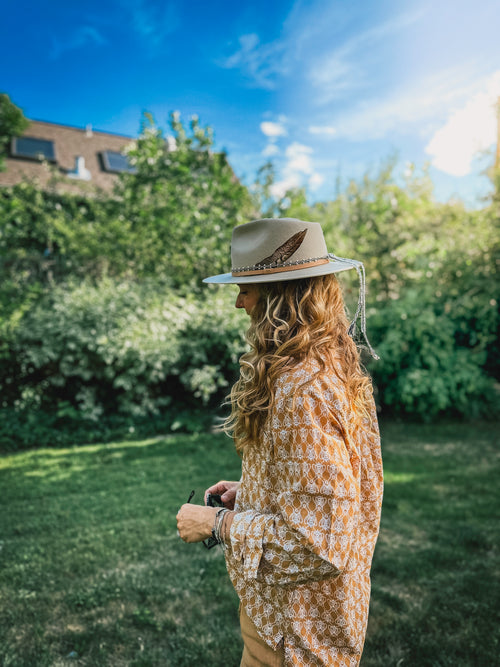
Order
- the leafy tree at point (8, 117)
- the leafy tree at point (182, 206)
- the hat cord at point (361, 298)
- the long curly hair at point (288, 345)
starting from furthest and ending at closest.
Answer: the leafy tree at point (8, 117) < the leafy tree at point (182, 206) < the hat cord at point (361, 298) < the long curly hair at point (288, 345)

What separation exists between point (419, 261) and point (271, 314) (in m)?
8.46

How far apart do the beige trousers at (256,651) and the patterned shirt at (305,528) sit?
6cm

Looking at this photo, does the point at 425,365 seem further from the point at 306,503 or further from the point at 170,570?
the point at 306,503

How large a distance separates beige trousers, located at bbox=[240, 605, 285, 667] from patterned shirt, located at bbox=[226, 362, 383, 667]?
0.19 ft

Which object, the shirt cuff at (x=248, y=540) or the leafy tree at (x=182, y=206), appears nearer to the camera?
the shirt cuff at (x=248, y=540)

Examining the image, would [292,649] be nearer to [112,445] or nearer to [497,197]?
[112,445]

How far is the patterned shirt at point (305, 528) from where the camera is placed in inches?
48.9

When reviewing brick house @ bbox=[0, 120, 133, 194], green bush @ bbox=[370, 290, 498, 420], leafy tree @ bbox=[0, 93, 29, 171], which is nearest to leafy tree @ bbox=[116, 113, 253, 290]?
green bush @ bbox=[370, 290, 498, 420]

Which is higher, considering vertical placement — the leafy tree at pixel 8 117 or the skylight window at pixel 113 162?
the skylight window at pixel 113 162

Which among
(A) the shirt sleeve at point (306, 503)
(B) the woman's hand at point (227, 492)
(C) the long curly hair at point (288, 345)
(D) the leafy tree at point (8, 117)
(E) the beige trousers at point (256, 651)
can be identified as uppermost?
(D) the leafy tree at point (8, 117)

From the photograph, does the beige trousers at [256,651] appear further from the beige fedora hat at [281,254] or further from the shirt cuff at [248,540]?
the beige fedora hat at [281,254]

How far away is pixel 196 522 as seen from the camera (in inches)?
57.2

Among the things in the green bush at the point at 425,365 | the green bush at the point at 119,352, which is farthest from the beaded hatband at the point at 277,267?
the green bush at the point at 425,365

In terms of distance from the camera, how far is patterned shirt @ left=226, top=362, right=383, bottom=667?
48.9 inches
